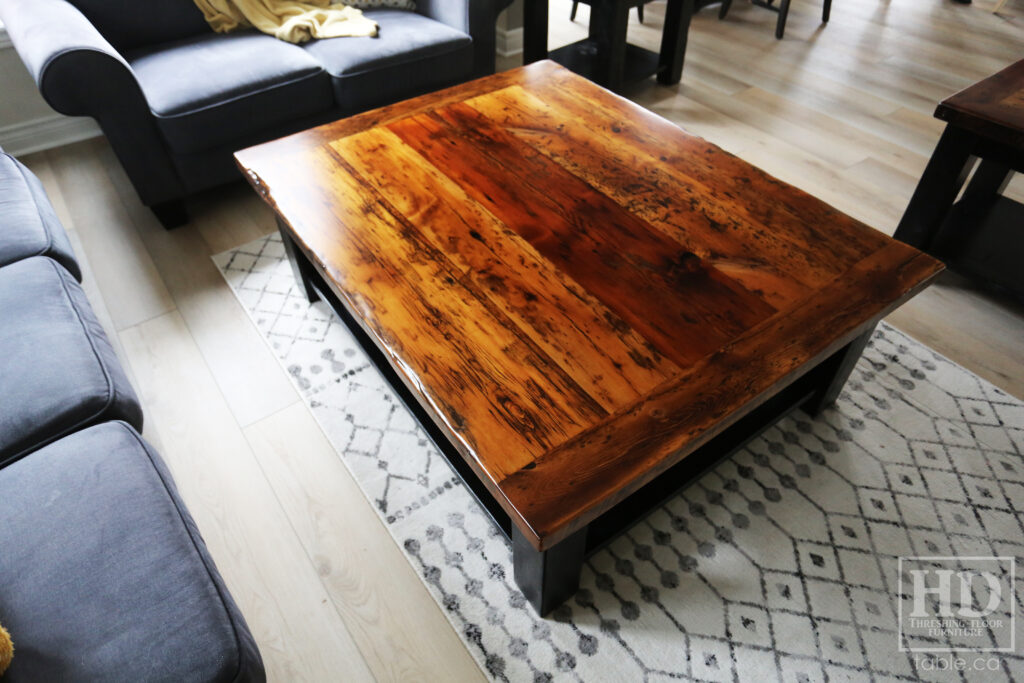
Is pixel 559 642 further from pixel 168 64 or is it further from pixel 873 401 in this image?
pixel 168 64

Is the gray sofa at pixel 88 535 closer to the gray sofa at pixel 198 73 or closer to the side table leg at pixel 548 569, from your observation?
the side table leg at pixel 548 569

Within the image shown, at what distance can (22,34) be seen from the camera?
1.85 m

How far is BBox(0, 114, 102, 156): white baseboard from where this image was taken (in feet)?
8.19

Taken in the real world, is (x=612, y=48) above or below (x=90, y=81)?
below

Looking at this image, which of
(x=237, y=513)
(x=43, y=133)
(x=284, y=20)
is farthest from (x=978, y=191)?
(x=43, y=133)

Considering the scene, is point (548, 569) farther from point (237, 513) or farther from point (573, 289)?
point (237, 513)

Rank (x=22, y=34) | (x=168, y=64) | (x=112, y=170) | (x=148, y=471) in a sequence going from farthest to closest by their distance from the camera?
(x=112, y=170), (x=168, y=64), (x=22, y=34), (x=148, y=471)

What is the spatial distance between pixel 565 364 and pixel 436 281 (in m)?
0.33

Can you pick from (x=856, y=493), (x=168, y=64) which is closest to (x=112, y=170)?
(x=168, y=64)

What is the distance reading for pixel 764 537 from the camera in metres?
1.35

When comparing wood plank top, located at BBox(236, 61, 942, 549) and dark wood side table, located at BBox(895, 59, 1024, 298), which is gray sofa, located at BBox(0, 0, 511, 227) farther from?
dark wood side table, located at BBox(895, 59, 1024, 298)

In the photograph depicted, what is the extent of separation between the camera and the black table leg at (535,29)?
2.73 meters

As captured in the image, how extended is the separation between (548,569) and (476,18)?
7.03 feet

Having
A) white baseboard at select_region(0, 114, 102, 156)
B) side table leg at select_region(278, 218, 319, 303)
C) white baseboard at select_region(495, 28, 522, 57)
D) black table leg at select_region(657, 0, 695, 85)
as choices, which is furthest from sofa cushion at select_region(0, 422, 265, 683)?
white baseboard at select_region(495, 28, 522, 57)
